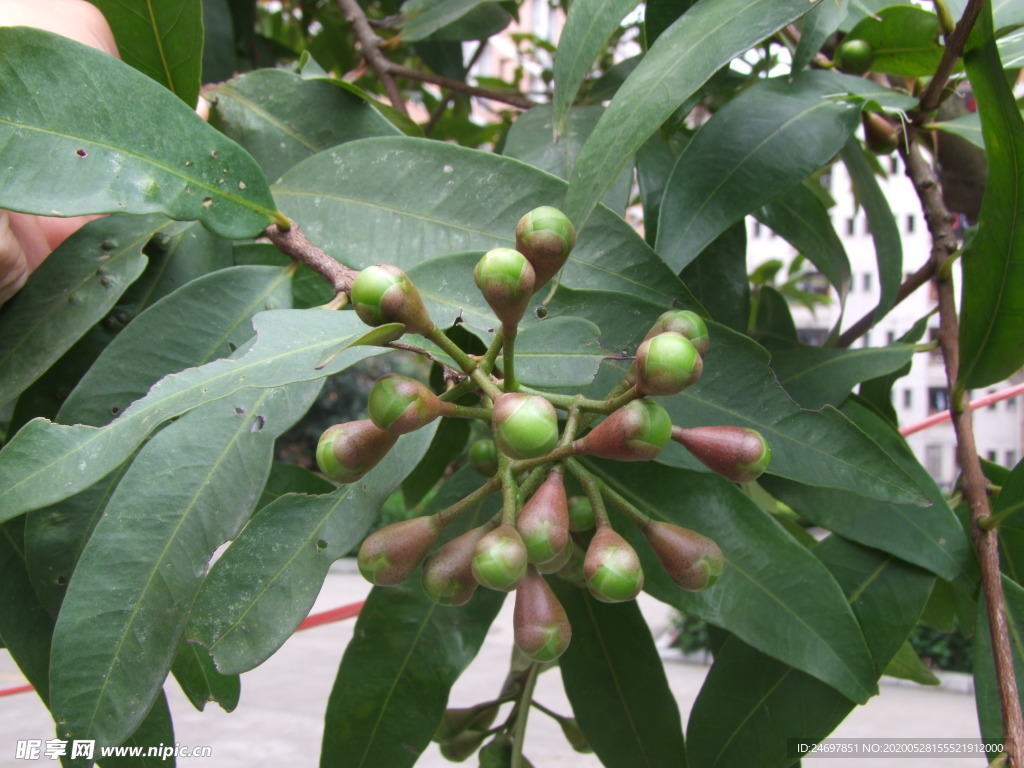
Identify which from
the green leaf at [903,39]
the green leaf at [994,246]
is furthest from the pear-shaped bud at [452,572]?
the green leaf at [903,39]

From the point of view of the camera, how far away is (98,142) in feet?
2.15

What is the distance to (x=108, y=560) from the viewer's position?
1.88 ft

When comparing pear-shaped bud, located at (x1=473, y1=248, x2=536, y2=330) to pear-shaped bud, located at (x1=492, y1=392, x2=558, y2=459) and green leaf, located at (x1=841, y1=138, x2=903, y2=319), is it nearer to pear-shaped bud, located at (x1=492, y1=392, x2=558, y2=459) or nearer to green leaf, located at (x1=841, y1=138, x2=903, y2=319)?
pear-shaped bud, located at (x1=492, y1=392, x2=558, y2=459)

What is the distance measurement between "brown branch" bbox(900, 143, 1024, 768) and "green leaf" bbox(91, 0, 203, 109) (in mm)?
723

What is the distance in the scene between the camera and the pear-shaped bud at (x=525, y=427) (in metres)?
0.46

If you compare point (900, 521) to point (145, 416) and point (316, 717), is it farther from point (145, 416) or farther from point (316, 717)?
point (316, 717)

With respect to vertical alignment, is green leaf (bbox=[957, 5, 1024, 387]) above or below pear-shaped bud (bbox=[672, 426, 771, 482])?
above

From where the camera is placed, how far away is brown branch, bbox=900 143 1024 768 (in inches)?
24.2

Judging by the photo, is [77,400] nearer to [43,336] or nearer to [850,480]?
[43,336]

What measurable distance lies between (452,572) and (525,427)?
0.47 feet

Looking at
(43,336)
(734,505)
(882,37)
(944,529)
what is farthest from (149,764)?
(882,37)

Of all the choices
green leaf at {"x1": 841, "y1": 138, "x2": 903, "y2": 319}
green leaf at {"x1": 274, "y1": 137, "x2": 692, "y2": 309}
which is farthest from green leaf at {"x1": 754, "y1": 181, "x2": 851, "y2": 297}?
green leaf at {"x1": 274, "y1": 137, "x2": 692, "y2": 309}

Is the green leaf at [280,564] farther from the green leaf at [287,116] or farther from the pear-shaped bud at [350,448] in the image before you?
the green leaf at [287,116]

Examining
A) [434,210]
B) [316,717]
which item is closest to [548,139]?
[434,210]
